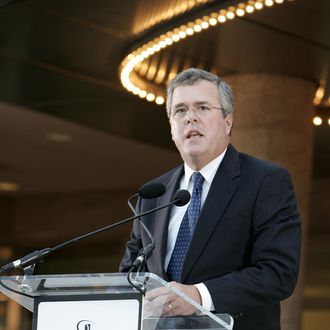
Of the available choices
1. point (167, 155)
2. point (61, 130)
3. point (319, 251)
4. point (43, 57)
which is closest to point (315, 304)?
point (319, 251)

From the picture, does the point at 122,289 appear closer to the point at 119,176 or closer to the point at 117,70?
the point at 117,70

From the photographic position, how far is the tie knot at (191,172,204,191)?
4.45 metres

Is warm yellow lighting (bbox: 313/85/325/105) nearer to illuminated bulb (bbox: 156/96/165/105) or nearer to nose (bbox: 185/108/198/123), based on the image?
illuminated bulb (bbox: 156/96/165/105)

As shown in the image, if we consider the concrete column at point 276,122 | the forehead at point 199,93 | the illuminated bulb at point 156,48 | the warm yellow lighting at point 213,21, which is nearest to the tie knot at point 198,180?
the forehead at point 199,93

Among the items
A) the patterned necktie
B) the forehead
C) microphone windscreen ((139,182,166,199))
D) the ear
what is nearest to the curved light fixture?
the ear

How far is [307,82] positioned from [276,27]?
161cm

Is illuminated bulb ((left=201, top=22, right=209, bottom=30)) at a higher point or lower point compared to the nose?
higher

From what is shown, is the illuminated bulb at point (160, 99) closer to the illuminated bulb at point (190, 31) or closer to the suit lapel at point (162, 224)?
the illuminated bulb at point (190, 31)

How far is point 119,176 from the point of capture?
59.8ft

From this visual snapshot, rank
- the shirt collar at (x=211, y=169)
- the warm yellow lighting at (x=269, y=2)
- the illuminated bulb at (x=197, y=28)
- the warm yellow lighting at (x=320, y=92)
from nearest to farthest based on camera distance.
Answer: the shirt collar at (x=211, y=169) → the warm yellow lighting at (x=269, y=2) → the illuminated bulb at (x=197, y=28) → the warm yellow lighting at (x=320, y=92)

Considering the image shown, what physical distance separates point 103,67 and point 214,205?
7.02 m

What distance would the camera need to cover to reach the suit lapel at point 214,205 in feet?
13.7

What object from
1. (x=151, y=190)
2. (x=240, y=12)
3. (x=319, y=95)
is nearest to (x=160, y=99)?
(x=319, y=95)

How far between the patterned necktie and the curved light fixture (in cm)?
413
